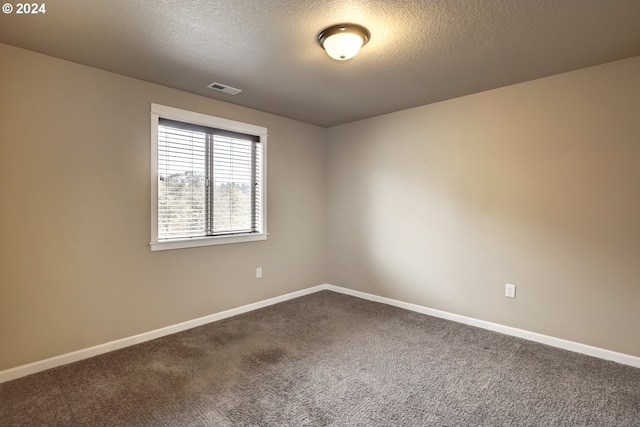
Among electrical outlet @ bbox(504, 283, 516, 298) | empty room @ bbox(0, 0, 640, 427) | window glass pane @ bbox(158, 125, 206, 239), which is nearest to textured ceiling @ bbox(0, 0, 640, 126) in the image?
empty room @ bbox(0, 0, 640, 427)

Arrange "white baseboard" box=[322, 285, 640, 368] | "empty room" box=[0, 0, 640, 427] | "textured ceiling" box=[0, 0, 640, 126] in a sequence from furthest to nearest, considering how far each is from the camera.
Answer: "white baseboard" box=[322, 285, 640, 368]
"empty room" box=[0, 0, 640, 427]
"textured ceiling" box=[0, 0, 640, 126]

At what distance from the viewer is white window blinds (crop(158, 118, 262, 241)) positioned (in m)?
3.06

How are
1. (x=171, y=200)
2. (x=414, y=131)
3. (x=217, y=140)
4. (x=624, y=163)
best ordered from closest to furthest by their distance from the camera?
(x=624, y=163) < (x=171, y=200) < (x=217, y=140) < (x=414, y=131)

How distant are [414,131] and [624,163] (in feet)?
6.15

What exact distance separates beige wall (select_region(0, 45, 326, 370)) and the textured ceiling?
241mm

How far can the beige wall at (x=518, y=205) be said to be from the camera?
2.53m

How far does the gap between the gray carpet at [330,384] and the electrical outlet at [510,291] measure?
0.40m

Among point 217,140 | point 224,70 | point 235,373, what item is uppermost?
point 224,70

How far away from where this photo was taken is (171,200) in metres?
3.08

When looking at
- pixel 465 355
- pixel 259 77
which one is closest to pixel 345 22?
pixel 259 77

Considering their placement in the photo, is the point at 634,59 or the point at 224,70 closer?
the point at 634,59

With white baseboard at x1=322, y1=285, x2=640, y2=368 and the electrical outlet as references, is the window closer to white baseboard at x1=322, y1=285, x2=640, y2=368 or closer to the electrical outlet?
white baseboard at x1=322, y1=285, x2=640, y2=368

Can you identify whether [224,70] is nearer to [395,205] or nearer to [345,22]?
[345,22]

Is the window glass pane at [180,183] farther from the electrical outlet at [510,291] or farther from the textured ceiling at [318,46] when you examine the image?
the electrical outlet at [510,291]
